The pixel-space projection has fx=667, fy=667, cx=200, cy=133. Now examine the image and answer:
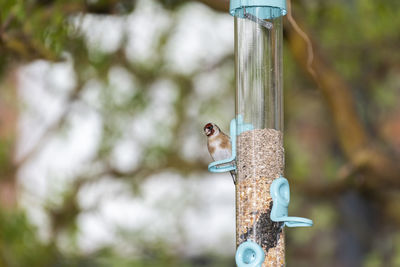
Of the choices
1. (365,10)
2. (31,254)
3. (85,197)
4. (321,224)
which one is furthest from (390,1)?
(31,254)

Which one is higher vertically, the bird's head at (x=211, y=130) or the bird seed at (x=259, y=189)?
the bird's head at (x=211, y=130)

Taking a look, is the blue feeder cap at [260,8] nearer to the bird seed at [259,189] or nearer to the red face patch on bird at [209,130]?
the bird seed at [259,189]

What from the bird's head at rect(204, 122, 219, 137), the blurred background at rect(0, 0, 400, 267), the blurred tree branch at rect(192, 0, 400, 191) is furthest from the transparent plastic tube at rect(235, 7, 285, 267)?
the blurred background at rect(0, 0, 400, 267)

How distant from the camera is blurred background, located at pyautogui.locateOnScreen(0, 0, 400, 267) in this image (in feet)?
14.6

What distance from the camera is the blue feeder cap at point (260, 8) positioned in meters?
2.00

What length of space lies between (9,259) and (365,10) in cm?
277

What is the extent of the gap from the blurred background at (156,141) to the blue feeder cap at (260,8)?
6.43 feet

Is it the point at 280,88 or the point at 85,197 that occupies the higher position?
the point at 280,88

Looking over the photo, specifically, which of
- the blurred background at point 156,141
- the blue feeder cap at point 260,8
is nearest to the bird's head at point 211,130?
the blue feeder cap at point 260,8

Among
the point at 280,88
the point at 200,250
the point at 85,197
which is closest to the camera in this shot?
the point at 280,88

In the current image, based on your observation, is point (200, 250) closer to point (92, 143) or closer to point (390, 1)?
point (92, 143)

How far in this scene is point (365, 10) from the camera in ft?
13.1

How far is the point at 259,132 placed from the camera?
81.5 inches

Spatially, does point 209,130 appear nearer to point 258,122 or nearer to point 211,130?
point 211,130
